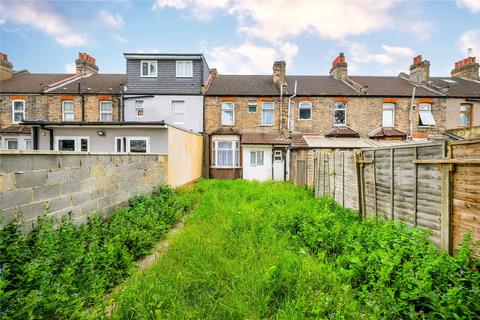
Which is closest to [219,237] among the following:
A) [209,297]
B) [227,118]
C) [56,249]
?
[209,297]

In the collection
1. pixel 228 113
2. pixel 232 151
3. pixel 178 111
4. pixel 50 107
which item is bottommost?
pixel 232 151

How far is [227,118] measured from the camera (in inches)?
698

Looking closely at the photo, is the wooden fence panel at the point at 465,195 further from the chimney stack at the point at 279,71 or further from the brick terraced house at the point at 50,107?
the brick terraced house at the point at 50,107

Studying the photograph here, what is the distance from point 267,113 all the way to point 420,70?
1396 cm

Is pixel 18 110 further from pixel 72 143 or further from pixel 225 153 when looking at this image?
pixel 225 153

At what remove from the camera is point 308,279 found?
10.5 feet

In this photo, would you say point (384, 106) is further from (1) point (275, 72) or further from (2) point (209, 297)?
(2) point (209, 297)

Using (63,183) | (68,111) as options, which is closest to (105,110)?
(68,111)

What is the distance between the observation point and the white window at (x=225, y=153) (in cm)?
1705

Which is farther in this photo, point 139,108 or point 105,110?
point 105,110

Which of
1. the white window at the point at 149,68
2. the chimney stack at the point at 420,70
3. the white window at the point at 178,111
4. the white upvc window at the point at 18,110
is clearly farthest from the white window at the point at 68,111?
the chimney stack at the point at 420,70

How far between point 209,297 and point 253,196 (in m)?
6.12

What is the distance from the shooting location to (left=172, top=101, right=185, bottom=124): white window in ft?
57.6

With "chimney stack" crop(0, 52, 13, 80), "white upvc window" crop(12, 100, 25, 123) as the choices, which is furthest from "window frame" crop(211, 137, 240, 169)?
"chimney stack" crop(0, 52, 13, 80)
